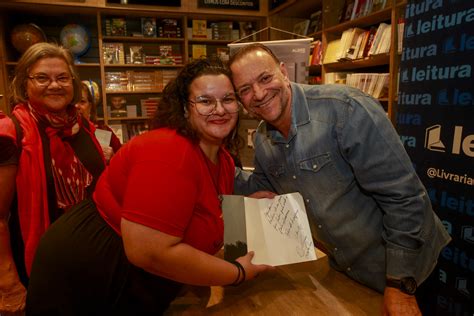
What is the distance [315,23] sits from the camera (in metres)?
4.39

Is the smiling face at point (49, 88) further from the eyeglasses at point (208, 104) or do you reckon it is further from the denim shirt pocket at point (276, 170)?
the denim shirt pocket at point (276, 170)

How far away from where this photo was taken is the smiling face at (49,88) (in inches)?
62.4

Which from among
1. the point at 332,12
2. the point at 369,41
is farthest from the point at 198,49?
the point at 369,41

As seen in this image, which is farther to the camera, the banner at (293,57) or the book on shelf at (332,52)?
the book on shelf at (332,52)

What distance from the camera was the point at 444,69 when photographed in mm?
1927

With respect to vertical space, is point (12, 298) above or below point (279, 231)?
below

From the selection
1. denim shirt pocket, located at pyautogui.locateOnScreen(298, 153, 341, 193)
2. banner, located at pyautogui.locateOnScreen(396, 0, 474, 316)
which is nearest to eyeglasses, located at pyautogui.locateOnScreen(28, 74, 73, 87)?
denim shirt pocket, located at pyautogui.locateOnScreen(298, 153, 341, 193)

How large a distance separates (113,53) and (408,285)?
15.5 ft

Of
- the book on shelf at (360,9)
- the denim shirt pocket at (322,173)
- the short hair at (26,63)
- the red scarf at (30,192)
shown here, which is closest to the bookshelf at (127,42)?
the book on shelf at (360,9)

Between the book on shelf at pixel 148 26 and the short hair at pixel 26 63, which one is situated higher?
the book on shelf at pixel 148 26

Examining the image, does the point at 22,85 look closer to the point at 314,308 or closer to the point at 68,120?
the point at 68,120

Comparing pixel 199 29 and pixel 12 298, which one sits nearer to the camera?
pixel 12 298

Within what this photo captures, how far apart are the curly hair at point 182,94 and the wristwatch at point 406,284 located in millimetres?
718

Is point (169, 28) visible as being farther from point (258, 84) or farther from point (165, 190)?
point (165, 190)
